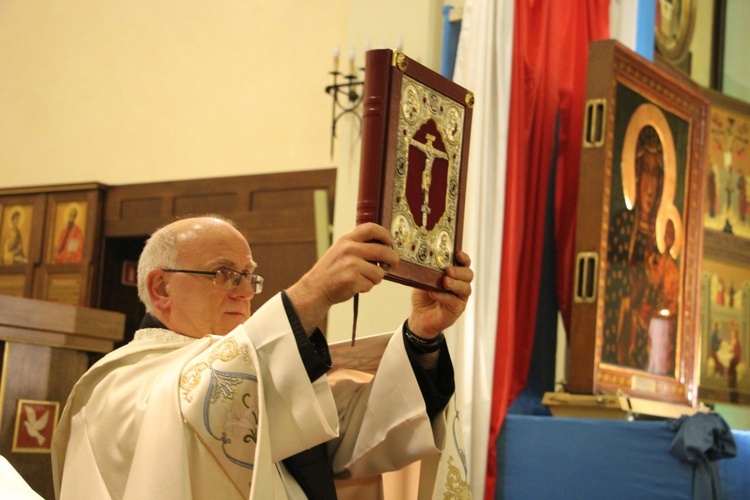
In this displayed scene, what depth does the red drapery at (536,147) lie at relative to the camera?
493cm

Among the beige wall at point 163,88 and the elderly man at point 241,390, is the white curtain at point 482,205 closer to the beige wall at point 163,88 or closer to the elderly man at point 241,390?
the elderly man at point 241,390

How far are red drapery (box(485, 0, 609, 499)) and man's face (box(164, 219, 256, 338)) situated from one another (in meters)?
2.13

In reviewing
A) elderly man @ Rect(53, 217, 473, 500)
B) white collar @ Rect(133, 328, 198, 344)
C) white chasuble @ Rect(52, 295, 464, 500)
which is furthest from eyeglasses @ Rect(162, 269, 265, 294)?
white chasuble @ Rect(52, 295, 464, 500)

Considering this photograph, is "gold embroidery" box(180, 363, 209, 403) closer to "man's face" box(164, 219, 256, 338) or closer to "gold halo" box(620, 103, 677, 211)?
"man's face" box(164, 219, 256, 338)

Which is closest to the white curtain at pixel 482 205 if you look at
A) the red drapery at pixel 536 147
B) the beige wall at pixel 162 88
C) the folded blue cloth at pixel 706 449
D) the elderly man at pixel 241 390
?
the red drapery at pixel 536 147

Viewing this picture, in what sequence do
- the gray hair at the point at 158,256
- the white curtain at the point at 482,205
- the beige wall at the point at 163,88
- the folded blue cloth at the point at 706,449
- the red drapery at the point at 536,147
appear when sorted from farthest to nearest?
1. the beige wall at the point at 163,88
2. the red drapery at the point at 536,147
3. the white curtain at the point at 482,205
4. the folded blue cloth at the point at 706,449
5. the gray hair at the point at 158,256

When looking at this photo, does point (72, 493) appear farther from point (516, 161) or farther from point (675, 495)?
point (516, 161)

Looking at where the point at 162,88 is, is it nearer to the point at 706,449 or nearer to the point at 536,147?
the point at 536,147


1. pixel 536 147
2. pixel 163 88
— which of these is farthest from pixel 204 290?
pixel 163 88

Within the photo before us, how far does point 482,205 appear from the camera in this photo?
4820mm

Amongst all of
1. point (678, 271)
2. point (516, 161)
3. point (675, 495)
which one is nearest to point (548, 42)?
point (516, 161)

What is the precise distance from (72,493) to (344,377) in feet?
2.83

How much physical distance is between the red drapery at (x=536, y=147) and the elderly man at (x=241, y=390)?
6.88 ft

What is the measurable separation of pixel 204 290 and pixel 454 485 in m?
0.90
